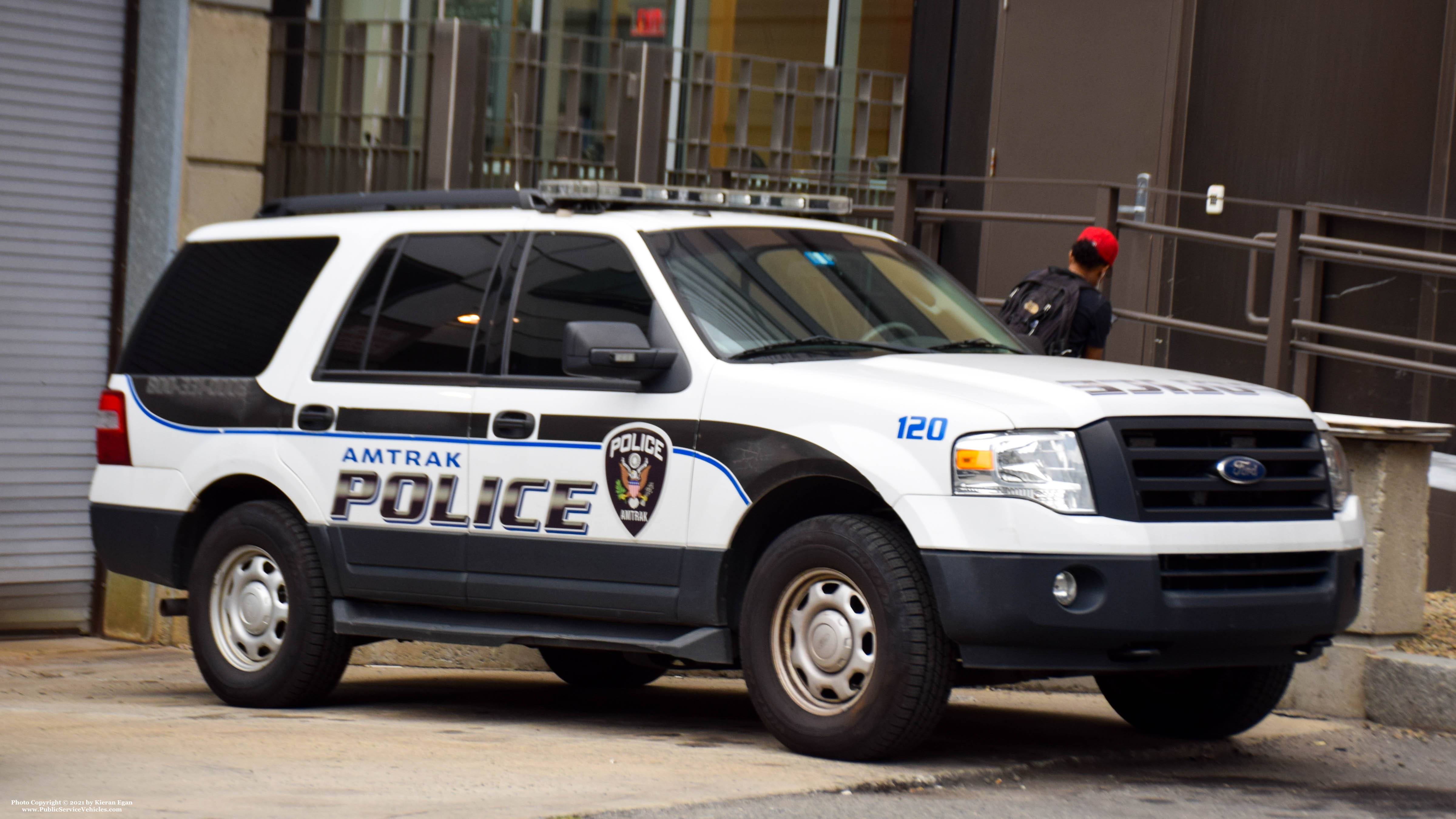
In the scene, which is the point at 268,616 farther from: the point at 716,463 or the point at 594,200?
the point at 716,463

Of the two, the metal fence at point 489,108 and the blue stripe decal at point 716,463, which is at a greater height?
the metal fence at point 489,108

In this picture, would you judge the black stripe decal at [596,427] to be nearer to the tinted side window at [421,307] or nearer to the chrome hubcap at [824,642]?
the tinted side window at [421,307]

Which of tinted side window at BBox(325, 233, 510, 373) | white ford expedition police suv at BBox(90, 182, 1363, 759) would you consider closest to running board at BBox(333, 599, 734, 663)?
white ford expedition police suv at BBox(90, 182, 1363, 759)

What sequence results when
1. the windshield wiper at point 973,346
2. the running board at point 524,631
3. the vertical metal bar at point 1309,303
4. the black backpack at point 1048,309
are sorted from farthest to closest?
the vertical metal bar at point 1309,303, the black backpack at point 1048,309, the windshield wiper at point 973,346, the running board at point 524,631

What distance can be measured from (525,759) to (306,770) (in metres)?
0.74

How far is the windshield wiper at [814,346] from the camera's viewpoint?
6.67 meters

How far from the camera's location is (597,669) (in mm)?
8906

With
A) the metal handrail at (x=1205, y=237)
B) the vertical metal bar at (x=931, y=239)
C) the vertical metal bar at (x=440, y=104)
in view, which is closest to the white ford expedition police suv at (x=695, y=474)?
the vertical metal bar at (x=440, y=104)

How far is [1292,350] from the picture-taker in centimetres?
1041

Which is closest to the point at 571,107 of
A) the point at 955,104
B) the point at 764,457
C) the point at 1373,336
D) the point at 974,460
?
the point at 955,104

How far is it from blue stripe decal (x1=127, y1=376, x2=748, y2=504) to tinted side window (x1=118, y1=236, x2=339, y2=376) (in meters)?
0.21

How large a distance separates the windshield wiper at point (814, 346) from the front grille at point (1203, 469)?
1204 mm

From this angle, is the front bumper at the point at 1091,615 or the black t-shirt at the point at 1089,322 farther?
the black t-shirt at the point at 1089,322

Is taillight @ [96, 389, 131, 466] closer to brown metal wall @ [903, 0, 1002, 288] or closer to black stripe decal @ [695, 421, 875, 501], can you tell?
black stripe decal @ [695, 421, 875, 501]
